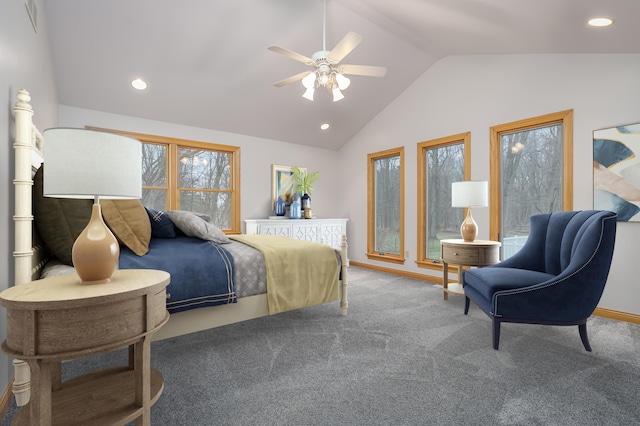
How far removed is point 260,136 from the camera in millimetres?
5332

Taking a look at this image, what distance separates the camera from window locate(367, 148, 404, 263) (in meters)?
5.27

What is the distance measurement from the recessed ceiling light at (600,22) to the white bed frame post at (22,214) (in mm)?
3898

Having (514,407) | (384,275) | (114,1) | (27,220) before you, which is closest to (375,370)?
(514,407)

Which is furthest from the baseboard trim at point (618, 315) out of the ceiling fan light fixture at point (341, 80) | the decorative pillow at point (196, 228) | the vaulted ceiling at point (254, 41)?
the decorative pillow at point (196, 228)

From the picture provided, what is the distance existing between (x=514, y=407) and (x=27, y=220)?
266 centimetres

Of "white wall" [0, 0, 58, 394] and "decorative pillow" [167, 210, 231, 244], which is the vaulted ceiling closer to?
"white wall" [0, 0, 58, 394]

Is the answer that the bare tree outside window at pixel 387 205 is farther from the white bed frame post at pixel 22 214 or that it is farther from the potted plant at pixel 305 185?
the white bed frame post at pixel 22 214

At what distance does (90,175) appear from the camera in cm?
130

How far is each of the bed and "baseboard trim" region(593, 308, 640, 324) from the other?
98.8 inches

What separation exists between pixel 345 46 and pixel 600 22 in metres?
2.01

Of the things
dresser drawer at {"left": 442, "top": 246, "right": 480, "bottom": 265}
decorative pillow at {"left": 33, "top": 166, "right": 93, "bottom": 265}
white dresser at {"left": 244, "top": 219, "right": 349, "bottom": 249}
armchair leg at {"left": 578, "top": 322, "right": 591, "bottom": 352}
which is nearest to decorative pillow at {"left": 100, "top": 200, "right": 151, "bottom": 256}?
decorative pillow at {"left": 33, "top": 166, "right": 93, "bottom": 265}

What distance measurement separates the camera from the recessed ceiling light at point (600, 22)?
2.51 metres

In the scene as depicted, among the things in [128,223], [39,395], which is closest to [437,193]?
[128,223]

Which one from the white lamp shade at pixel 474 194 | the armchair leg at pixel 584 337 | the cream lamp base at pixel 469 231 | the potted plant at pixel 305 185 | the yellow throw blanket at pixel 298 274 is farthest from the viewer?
the potted plant at pixel 305 185
